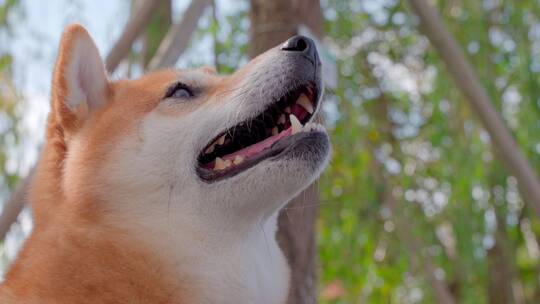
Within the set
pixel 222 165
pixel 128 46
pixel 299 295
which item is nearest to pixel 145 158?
pixel 222 165

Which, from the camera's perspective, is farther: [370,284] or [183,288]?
[370,284]

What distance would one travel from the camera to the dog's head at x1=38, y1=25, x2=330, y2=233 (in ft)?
7.21

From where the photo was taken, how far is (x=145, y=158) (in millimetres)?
2266

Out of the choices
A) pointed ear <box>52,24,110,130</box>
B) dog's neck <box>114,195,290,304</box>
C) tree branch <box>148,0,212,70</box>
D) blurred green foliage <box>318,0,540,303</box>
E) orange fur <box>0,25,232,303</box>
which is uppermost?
pointed ear <box>52,24,110,130</box>

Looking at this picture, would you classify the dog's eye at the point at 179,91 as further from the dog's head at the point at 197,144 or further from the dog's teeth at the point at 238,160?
the dog's teeth at the point at 238,160

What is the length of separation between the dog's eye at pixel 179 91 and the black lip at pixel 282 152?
0.98 ft

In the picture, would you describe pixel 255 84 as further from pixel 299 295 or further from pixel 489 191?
pixel 489 191

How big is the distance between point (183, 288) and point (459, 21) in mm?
4367

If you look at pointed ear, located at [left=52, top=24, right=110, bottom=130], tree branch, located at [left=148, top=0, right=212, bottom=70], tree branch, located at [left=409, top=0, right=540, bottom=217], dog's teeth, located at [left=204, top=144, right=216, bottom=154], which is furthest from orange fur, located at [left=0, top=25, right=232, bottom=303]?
tree branch, located at [left=409, top=0, right=540, bottom=217]

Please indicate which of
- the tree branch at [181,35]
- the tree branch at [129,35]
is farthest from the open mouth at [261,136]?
the tree branch at [129,35]

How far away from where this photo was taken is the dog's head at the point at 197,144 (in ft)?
7.21

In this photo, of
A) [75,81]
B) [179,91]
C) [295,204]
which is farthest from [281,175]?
[295,204]

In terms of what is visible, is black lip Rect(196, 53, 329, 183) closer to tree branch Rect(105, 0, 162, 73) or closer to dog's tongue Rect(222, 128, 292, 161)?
dog's tongue Rect(222, 128, 292, 161)

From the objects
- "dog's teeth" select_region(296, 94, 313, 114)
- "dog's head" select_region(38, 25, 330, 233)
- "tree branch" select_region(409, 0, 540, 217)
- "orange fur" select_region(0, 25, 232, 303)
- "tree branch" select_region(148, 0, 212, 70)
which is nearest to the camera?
"orange fur" select_region(0, 25, 232, 303)
